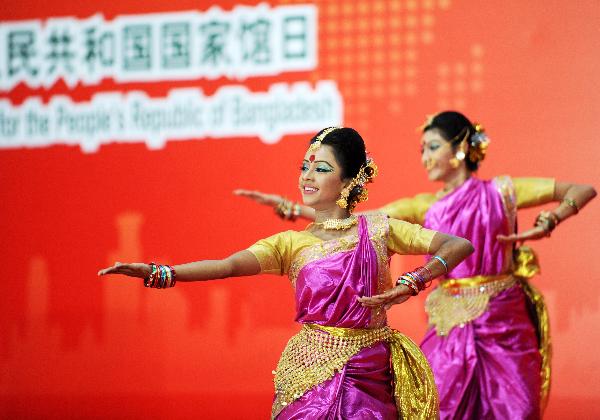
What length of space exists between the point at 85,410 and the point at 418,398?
333 cm

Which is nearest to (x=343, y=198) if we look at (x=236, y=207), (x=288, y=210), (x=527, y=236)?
(x=288, y=210)

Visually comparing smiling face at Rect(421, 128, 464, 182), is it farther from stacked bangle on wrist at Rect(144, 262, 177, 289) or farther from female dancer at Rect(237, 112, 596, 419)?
stacked bangle on wrist at Rect(144, 262, 177, 289)

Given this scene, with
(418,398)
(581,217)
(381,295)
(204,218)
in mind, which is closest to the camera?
(381,295)

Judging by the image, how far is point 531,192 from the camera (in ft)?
12.6

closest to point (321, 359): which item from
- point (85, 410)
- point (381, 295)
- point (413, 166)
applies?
point (381, 295)

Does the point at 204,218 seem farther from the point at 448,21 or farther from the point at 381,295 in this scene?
the point at 381,295

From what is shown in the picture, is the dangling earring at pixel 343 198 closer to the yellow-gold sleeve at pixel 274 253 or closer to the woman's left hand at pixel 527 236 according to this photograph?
the yellow-gold sleeve at pixel 274 253

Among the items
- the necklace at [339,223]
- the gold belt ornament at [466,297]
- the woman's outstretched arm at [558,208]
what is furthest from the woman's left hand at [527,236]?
the necklace at [339,223]

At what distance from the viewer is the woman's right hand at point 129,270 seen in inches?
95.4

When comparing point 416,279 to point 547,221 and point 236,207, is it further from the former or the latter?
point 236,207

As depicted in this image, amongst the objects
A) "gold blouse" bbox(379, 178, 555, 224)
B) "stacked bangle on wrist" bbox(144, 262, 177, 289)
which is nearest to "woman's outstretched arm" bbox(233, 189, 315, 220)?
"gold blouse" bbox(379, 178, 555, 224)

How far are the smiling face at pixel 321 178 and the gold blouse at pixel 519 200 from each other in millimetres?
980

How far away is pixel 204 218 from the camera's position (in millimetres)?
5488

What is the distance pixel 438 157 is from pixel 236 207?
1.80 meters
